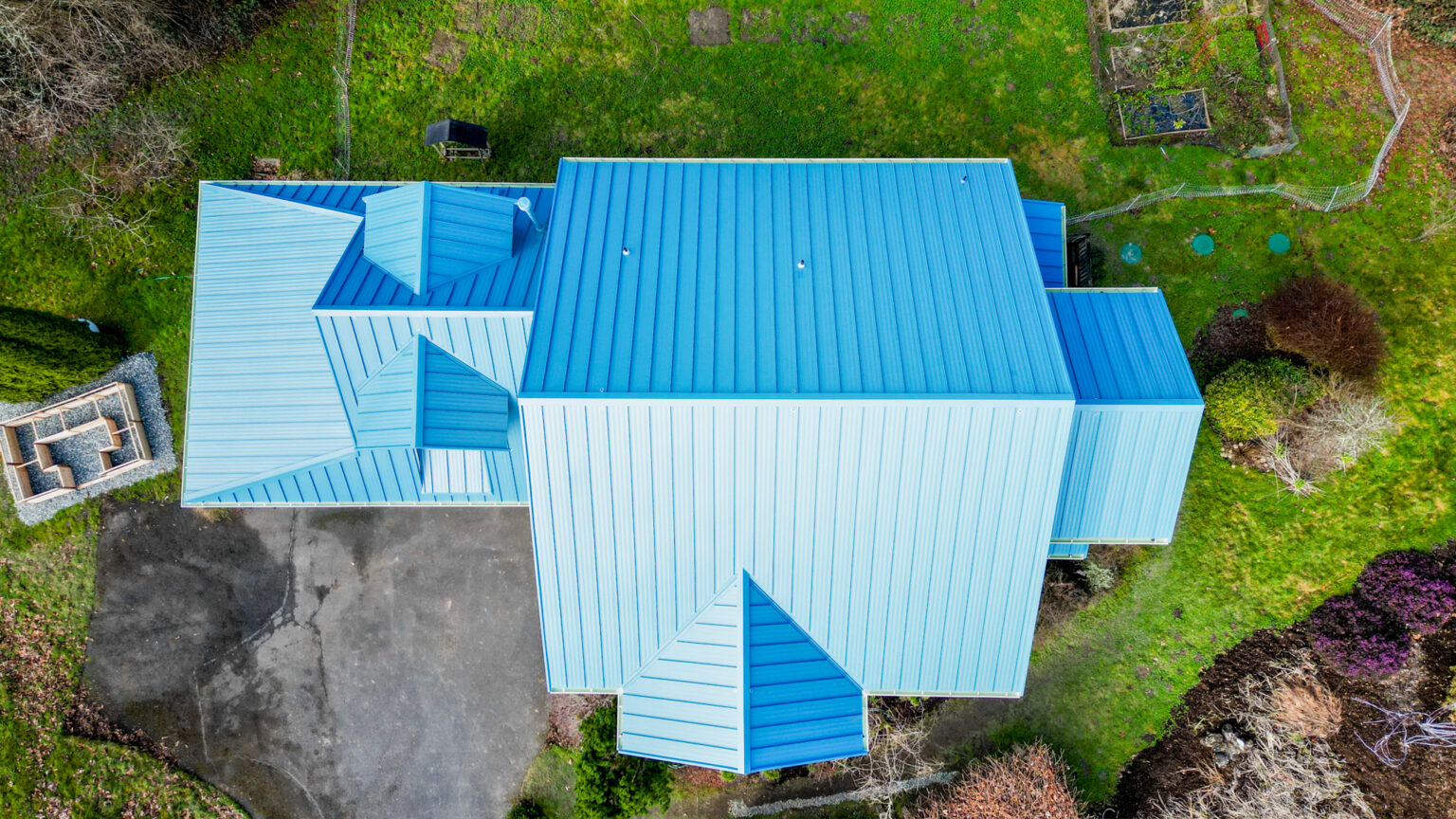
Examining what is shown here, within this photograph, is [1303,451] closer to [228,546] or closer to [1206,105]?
[1206,105]

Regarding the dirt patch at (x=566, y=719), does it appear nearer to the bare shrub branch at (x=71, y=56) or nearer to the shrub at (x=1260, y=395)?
the shrub at (x=1260, y=395)

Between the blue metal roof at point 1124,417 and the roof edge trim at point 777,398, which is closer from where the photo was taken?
the roof edge trim at point 777,398

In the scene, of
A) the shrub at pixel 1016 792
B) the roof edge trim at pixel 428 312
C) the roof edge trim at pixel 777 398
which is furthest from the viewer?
the shrub at pixel 1016 792

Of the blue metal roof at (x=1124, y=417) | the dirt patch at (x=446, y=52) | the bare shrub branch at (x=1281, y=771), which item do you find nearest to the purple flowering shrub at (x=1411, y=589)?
the bare shrub branch at (x=1281, y=771)

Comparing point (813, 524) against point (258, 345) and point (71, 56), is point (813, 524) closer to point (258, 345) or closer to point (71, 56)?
point (258, 345)

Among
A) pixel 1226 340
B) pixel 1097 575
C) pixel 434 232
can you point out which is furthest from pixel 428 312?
pixel 1226 340

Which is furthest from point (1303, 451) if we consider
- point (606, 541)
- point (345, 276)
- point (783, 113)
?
point (345, 276)

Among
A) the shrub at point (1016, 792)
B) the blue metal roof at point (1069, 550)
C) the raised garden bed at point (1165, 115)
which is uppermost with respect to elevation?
the raised garden bed at point (1165, 115)
